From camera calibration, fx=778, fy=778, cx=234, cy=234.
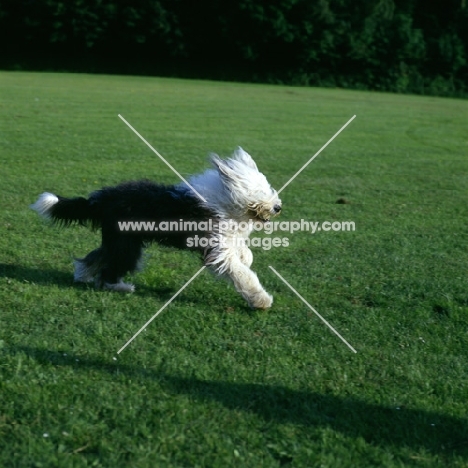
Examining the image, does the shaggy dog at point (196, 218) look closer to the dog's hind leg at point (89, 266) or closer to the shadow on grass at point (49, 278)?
the dog's hind leg at point (89, 266)

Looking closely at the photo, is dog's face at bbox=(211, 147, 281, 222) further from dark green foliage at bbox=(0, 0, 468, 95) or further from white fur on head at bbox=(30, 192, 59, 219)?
dark green foliage at bbox=(0, 0, 468, 95)

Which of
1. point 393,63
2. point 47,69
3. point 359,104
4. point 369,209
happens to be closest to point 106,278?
point 369,209

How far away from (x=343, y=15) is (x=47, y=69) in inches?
664

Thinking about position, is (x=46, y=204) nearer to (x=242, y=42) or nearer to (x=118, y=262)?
(x=118, y=262)

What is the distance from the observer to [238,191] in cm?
577

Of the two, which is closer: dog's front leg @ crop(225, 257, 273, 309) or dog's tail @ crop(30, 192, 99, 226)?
dog's front leg @ crop(225, 257, 273, 309)

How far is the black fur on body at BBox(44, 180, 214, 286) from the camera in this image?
588cm

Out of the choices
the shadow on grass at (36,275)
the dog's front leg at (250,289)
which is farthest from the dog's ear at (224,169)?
the shadow on grass at (36,275)

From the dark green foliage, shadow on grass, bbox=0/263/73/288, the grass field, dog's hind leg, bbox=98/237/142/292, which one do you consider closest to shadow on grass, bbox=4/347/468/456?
the grass field

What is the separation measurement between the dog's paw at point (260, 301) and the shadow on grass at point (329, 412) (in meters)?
1.27

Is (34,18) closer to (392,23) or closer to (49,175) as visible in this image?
(392,23)

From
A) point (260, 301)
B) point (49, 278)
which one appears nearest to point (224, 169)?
point (260, 301)

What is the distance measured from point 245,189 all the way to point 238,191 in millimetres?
57

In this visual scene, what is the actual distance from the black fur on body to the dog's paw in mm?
615
